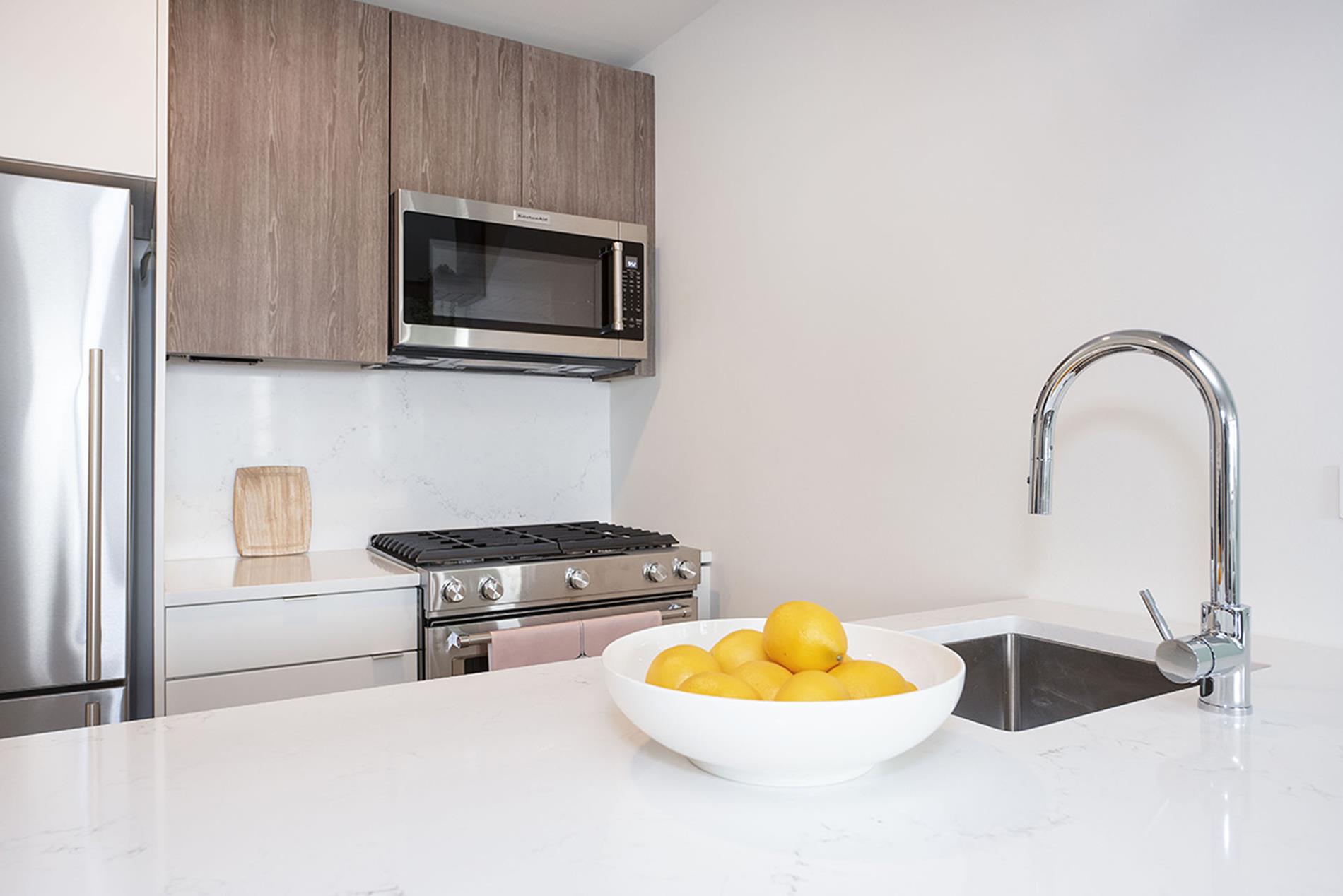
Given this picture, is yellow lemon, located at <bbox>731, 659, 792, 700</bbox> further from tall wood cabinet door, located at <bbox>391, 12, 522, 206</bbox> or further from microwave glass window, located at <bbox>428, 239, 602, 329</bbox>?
tall wood cabinet door, located at <bbox>391, 12, 522, 206</bbox>

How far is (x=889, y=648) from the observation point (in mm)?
1000

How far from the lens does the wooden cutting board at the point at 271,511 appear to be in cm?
265

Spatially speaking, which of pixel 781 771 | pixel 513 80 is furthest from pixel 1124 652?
pixel 513 80

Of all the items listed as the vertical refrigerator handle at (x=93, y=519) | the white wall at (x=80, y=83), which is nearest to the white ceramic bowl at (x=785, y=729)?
the vertical refrigerator handle at (x=93, y=519)

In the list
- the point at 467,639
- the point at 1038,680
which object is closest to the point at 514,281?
the point at 467,639

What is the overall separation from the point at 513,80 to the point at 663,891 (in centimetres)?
266

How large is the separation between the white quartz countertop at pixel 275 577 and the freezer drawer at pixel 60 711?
0.25 metres

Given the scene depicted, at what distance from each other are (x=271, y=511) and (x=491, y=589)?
84cm

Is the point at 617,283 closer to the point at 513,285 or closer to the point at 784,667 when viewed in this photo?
the point at 513,285

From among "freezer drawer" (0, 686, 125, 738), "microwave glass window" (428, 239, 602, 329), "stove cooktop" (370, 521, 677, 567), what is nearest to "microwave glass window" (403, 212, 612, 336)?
"microwave glass window" (428, 239, 602, 329)

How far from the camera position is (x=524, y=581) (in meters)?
2.39

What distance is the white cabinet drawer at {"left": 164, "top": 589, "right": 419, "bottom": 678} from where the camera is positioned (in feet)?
6.67

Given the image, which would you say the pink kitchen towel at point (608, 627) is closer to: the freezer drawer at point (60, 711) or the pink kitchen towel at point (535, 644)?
the pink kitchen towel at point (535, 644)

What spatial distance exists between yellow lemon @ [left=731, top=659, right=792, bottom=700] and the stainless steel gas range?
1.55m
